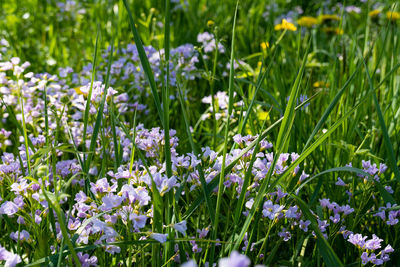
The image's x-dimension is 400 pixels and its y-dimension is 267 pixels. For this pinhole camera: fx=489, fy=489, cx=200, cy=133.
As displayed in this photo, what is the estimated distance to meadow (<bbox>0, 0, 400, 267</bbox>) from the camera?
4.45ft

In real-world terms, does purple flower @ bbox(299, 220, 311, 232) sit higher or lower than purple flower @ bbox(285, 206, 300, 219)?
lower

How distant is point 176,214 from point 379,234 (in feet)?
2.80

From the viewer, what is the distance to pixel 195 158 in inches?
57.6

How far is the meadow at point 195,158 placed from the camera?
136cm

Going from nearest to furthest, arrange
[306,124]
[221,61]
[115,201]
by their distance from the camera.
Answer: [115,201] → [306,124] → [221,61]

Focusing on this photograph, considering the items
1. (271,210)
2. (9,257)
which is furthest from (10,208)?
(271,210)

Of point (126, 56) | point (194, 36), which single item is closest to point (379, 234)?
point (126, 56)

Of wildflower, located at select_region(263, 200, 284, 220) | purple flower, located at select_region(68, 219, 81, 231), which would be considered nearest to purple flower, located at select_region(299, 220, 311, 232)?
wildflower, located at select_region(263, 200, 284, 220)

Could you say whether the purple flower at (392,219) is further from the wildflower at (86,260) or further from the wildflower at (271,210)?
the wildflower at (86,260)

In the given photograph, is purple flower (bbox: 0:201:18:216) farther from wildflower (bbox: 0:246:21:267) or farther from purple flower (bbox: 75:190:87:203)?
wildflower (bbox: 0:246:21:267)

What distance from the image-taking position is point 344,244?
178cm

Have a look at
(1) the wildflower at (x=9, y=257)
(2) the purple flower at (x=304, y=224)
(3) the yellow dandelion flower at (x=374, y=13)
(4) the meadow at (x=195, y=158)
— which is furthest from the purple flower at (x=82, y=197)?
(3) the yellow dandelion flower at (x=374, y=13)

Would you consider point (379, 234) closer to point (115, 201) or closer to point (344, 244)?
point (344, 244)

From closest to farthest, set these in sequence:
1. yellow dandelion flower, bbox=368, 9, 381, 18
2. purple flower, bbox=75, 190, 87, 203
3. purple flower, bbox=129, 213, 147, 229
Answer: purple flower, bbox=129, 213, 147, 229 < purple flower, bbox=75, 190, 87, 203 < yellow dandelion flower, bbox=368, 9, 381, 18
